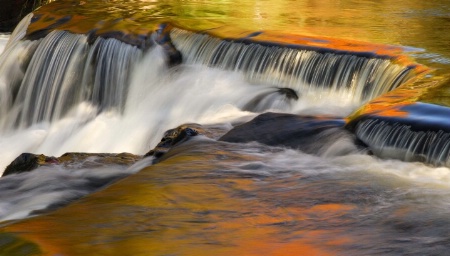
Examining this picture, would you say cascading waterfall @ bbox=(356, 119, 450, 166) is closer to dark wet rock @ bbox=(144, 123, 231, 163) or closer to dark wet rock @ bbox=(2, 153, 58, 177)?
dark wet rock @ bbox=(144, 123, 231, 163)

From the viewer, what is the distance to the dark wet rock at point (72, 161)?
625 cm

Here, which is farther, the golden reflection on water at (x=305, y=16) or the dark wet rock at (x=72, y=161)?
the golden reflection on water at (x=305, y=16)

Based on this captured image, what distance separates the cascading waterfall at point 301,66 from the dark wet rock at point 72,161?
2389 mm

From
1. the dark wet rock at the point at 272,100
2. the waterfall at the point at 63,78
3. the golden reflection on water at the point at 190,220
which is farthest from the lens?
the waterfall at the point at 63,78

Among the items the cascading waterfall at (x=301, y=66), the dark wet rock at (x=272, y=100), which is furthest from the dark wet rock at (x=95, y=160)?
the cascading waterfall at (x=301, y=66)

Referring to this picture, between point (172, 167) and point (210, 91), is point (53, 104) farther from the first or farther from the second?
point (172, 167)

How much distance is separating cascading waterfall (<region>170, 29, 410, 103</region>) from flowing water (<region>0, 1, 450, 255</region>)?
14 mm

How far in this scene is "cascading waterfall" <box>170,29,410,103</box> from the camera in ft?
25.8

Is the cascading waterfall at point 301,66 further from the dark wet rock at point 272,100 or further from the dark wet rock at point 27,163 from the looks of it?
the dark wet rock at point 27,163

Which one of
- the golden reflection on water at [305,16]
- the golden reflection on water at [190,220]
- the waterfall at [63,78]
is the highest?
the golden reflection on water at [305,16]

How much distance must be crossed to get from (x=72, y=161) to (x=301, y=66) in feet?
9.49

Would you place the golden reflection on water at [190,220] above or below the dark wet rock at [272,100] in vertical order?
above

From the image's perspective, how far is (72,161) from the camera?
20.9 feet

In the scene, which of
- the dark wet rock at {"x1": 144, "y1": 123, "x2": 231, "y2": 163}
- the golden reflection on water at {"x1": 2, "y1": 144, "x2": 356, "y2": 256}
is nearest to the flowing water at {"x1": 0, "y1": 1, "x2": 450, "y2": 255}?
the golden reflection on water at {"x1": 2, "y1": 144, "x2": 356, "y2": 256}
